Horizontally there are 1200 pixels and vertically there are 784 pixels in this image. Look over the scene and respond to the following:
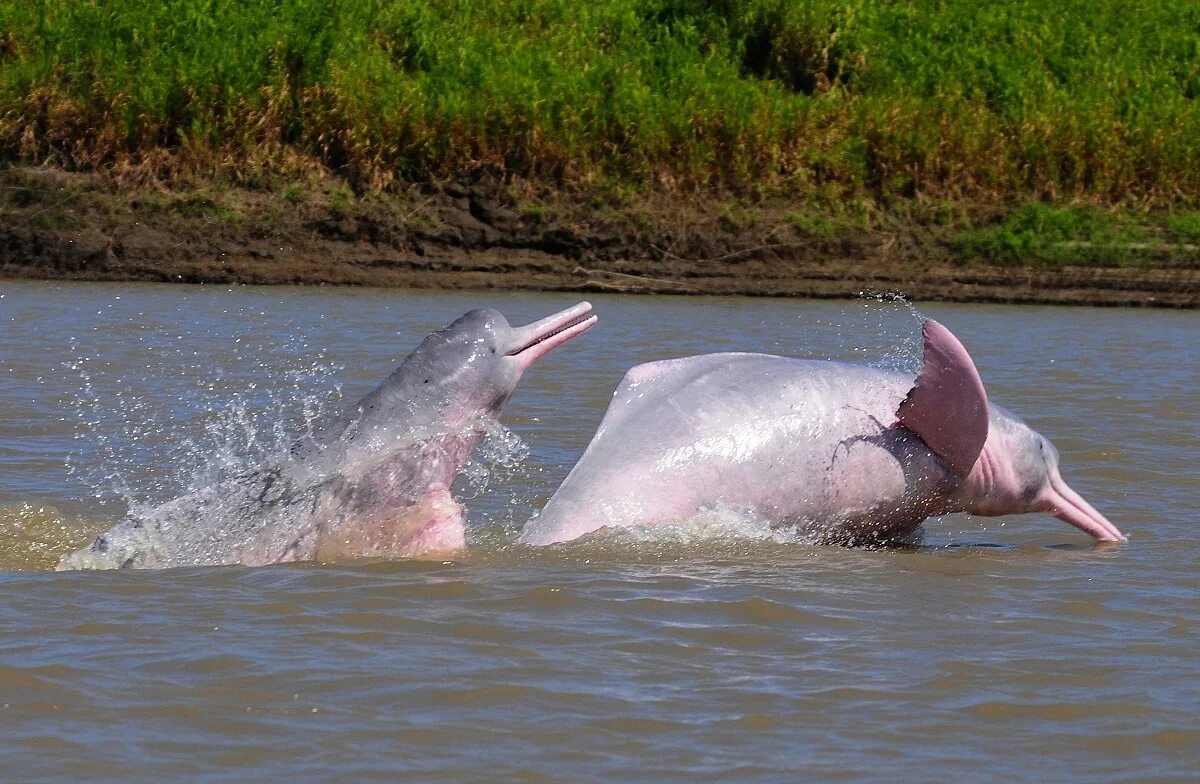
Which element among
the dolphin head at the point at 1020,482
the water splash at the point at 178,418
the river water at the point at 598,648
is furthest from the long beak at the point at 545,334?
the dolphin head at the point at 1020,482

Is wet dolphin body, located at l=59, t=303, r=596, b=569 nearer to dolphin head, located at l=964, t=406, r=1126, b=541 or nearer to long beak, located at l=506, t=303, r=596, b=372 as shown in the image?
long beak, located at l=506, t=303, r=596, b=372

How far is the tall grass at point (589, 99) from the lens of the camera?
74.2ft

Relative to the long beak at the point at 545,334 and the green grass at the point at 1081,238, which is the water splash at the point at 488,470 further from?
the green grass at the point at 1081,238

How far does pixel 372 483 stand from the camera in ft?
21.1

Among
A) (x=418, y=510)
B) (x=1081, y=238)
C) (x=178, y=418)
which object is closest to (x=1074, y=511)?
(x=418, y=510)

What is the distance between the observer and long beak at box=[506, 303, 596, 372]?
6.64m

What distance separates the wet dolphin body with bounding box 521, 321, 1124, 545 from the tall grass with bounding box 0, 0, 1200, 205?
15.7 m

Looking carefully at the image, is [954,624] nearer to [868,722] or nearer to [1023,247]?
[868,722]

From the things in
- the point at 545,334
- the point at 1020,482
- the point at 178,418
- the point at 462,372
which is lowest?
the point at 178,418

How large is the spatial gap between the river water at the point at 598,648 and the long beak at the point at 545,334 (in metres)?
0.34

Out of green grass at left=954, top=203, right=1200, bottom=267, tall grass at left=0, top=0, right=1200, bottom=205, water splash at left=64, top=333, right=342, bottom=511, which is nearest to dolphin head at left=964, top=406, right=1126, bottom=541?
water splash at left=64, top=333, right=342, bottom=511

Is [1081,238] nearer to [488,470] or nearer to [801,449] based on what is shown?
[488,470]

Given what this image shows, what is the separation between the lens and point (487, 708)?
4527mm

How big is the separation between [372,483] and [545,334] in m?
0.84
